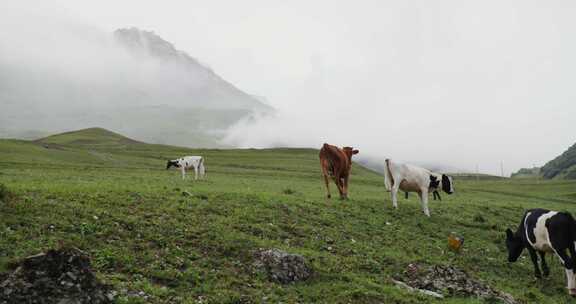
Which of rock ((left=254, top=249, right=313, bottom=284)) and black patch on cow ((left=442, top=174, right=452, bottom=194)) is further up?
black patch on cow ((left=442, top=174, right=452, bottom=194))

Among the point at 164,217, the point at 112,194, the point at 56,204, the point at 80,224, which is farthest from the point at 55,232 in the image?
the point at 112,194

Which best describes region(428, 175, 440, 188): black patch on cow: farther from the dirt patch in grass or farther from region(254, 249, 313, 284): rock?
the dirt patch in grass

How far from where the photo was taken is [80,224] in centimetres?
1262

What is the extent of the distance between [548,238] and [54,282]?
1431cm

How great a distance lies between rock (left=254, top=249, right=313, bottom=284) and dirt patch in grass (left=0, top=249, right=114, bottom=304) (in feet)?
13.6

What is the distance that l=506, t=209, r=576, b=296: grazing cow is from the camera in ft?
46.0

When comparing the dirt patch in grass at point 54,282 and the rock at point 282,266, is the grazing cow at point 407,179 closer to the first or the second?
the rock at point 282,266

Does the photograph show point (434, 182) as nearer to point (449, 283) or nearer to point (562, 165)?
point (449, 283)

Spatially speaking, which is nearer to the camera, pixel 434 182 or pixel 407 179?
pixel 407 179

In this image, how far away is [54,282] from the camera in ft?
29.1

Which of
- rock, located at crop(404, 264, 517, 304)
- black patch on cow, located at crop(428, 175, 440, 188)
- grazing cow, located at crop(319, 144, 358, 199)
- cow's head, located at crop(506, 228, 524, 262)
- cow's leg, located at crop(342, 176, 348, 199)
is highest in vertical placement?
grazing cow, located at crop(319, 144, 358, 199)

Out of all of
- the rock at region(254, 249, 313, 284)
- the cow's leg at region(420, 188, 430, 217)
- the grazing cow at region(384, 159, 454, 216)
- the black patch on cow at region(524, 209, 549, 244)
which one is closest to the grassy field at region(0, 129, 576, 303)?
the rock at region(254, 249, 313, 284)

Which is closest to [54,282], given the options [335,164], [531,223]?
[531,223]

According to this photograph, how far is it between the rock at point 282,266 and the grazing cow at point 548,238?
8137 mm
